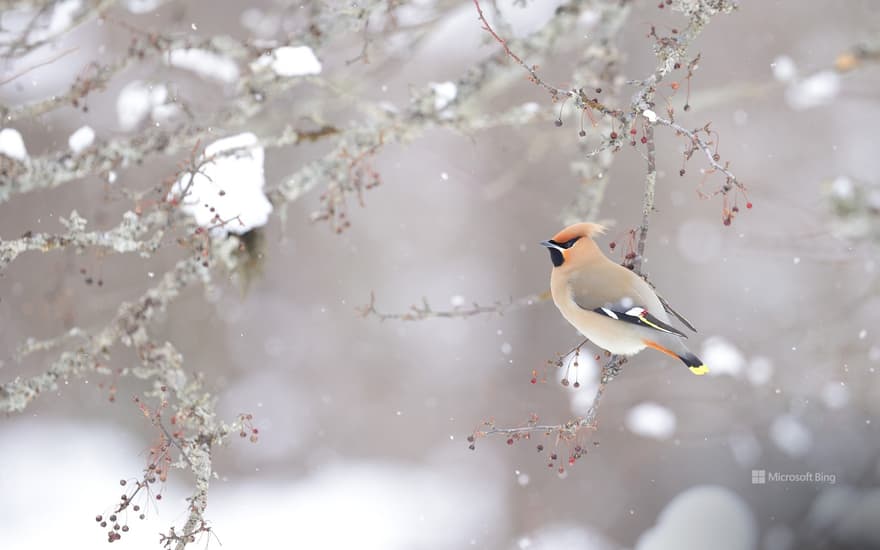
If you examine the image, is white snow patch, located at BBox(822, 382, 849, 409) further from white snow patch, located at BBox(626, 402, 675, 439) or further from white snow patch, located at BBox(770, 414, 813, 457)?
white snow patch, located at BBox(626, 402, 675, 439)

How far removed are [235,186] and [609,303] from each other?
167 cm

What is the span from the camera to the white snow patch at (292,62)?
3.65m

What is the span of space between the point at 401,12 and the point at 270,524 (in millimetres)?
6330

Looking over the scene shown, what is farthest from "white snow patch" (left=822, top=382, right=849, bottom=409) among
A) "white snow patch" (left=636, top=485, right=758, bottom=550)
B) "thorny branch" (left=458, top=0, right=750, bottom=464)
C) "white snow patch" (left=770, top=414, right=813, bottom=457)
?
"thorny branch" (left=458, top=0, right=750, bottom=464)

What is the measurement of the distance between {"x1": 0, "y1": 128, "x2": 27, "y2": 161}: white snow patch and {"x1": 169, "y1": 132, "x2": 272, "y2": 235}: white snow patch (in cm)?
57

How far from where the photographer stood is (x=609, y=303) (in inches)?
111

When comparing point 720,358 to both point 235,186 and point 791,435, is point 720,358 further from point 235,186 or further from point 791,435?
point 235,186

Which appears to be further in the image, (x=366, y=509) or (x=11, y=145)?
(x=366, y=509)

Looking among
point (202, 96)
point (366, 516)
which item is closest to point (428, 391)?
point (366, 516)

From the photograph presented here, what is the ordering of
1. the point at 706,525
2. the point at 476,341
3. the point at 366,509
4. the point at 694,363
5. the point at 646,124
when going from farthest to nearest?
the point at 476,341 < the point at 366,509 < the point at 706,525 < the point at 694,363 < the point at 646,124

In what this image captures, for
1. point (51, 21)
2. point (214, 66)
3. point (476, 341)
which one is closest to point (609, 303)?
point (51, 21)

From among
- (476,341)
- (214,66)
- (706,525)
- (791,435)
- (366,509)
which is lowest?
(706,525)

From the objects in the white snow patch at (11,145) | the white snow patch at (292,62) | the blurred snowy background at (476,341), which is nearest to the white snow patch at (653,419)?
the blurred snowy background at (476,341)

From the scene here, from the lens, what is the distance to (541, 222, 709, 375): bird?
8.98ft
